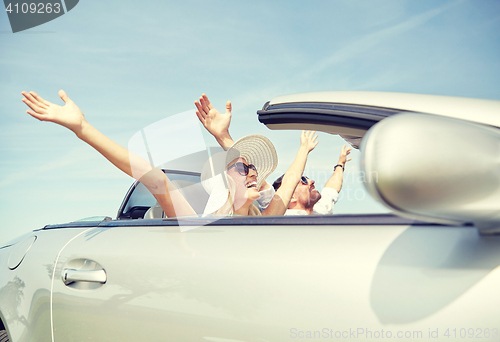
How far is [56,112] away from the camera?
1.56m

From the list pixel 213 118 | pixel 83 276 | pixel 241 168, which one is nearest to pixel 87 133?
pixel 83 276

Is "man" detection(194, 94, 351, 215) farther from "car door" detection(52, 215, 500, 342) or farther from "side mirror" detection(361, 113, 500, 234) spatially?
"side mirror" detection(361, 113, 500, 234)

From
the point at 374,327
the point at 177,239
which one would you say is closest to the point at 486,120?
the point at 374,327

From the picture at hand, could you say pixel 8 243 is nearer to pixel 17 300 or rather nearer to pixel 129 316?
pixel 17 300

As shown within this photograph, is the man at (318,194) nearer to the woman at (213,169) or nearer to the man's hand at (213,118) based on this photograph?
the woman at (213,169)

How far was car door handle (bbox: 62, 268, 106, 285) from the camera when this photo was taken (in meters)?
1.43

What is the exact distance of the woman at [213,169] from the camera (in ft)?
5.10

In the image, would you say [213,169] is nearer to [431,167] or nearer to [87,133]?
[87,133]

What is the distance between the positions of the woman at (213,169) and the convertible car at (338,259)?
0.24m

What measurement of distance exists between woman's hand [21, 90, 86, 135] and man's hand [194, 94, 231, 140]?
642 mm

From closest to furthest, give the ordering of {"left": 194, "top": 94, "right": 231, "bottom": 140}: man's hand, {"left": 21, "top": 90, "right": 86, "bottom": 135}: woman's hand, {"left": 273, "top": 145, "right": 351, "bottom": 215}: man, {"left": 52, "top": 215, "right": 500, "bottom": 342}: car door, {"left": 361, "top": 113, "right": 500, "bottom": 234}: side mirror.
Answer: {"left": 361, "top": 113, "right": 500, "bottom": 234}: side mirror → {"left": 52, "top": 215, "right": 500, "bottom": 342}: car door → {"left": 21, "top": 90, "right": 86, "bottom": 135}: woman's hand → {"left": 273, "top": 145, "right": 351, "bottom": 215}: man → {"left": 194, "top": 94, "right": 231, "bottom": 140}: man's hand

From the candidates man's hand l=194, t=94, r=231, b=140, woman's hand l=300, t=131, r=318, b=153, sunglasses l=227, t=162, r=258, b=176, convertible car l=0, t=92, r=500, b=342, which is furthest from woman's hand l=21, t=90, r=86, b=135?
woman's hand l=300, t=131, r=318, b=153

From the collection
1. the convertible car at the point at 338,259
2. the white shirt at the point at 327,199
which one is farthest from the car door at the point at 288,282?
the white shirt at the point at 327,199

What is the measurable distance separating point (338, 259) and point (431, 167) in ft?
1.55
